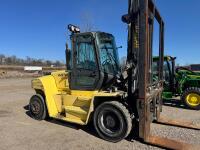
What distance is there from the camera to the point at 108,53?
24.1 ft

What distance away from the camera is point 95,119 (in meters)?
6.73

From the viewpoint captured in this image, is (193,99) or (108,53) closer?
(108,53)

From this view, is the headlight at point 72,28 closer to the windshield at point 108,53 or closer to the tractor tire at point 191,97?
the windshield at point 108,53

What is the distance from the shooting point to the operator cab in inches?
275

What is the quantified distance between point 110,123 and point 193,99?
6.00 meters

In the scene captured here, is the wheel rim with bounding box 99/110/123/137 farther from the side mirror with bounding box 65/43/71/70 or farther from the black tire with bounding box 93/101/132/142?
the side mirror with bounding box 65/43/71/70

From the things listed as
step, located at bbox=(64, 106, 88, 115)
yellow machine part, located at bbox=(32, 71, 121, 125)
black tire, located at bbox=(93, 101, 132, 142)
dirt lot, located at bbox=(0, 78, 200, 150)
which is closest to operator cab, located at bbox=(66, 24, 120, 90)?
yellow machine part, located at bbox=(32, 71, 121, 125)

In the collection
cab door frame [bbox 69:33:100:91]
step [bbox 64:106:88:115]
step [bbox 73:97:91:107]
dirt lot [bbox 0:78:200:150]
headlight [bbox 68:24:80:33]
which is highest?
headlight [bbox 68:24:80:33]

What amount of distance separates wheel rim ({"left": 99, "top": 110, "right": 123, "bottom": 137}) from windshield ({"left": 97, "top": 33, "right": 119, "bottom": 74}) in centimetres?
122

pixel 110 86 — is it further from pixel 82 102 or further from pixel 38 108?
pixel 38 108

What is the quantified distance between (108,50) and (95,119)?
1946 millimetres

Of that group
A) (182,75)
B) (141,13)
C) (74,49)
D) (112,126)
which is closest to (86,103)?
(112,126)

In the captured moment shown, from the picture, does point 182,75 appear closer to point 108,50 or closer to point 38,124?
point 108,50

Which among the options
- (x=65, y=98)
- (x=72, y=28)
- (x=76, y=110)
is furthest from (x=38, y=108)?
(x=72, y=28)
